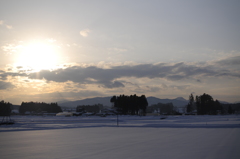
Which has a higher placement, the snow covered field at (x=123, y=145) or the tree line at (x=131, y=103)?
the tree line at (x=131, y=103)

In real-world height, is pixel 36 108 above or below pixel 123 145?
above

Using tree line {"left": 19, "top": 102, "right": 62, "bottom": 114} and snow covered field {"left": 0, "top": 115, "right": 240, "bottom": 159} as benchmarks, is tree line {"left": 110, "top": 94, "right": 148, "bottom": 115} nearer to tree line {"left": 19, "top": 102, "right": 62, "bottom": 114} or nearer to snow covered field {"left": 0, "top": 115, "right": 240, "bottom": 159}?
tree line {"left": 19, "top": 102, "right": 62, "bottom": 114}

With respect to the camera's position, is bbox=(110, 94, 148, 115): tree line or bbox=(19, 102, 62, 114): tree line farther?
bbox=(19, 102, 62, 114): tree line

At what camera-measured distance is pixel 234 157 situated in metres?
10.6

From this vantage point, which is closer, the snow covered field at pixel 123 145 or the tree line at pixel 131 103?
the snow covered field at pixel 123 145

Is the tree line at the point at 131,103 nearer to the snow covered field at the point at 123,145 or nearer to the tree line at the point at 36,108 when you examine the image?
the tree line at the point at 36,108

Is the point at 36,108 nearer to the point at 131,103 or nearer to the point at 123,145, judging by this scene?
the point at 131,103

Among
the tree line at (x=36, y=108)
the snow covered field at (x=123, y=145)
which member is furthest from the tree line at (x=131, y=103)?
the snow covered field at (x=123, y=145)

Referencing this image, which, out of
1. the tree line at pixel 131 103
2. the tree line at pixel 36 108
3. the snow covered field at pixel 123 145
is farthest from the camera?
the tree line at pixel 36 108

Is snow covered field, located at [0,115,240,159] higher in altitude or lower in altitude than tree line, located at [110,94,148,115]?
lower

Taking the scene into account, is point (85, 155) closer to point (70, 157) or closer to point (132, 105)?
point (70, 157)

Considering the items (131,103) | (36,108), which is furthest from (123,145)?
(36,108)

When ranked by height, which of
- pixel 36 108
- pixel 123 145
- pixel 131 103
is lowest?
pixel 123 145

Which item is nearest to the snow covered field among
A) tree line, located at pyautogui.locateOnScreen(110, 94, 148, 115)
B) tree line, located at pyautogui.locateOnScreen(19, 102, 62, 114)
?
tree line, located at pyautogui.locateOnScreen(110, 94, 148, 115)
